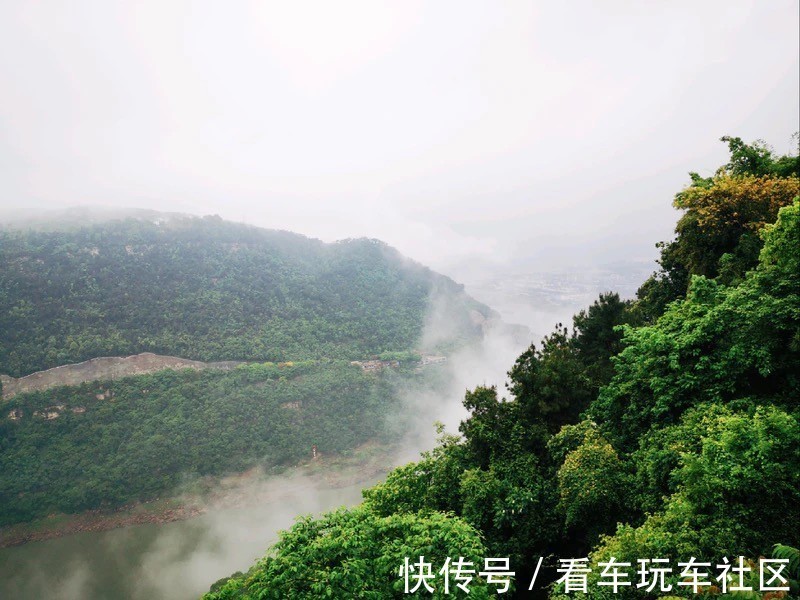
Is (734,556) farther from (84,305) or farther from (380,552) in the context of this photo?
(84,305)

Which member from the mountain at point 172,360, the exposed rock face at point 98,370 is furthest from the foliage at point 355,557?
the exposed rock face at point 98,370

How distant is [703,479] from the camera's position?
8.12m

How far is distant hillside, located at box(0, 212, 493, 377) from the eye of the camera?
204 feet

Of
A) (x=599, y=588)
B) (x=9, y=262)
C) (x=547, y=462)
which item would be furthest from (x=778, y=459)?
(x=9, y=262)

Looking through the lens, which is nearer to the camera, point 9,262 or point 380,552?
point 380,552

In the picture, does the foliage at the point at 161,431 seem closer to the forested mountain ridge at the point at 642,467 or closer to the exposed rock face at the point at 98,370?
the exposed rock face at the point at 98,370

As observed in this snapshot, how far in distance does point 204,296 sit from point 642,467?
81849 mm

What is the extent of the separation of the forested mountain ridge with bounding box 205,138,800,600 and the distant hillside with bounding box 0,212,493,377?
63696 millimetres

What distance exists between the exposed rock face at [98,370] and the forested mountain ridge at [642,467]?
2316 inches

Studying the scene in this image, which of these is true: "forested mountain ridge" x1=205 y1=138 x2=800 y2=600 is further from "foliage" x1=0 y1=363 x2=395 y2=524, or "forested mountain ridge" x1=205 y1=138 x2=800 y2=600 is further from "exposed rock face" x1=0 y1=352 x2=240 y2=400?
"exposed rock face" x1=0 y1=352 x2=240 y2=400

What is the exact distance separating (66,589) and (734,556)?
4847cm

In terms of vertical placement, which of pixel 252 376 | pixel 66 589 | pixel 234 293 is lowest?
pixel 66 589

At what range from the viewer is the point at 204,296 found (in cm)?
7919

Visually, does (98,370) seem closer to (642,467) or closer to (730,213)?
(642,467)
